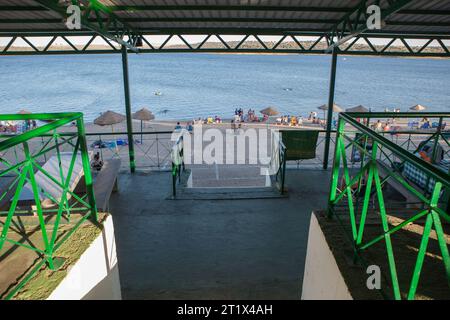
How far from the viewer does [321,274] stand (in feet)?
10.1

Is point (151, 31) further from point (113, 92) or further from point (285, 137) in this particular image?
point (113, 92)

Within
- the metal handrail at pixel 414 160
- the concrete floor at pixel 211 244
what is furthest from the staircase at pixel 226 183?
the metal handrail at pixel 414 160

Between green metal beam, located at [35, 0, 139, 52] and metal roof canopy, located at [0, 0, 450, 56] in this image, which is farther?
metal roof canopy, located at [0, 0, 450, 56]

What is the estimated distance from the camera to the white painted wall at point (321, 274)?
8.57 ft

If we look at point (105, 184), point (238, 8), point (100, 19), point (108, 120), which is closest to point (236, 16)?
point (238, 8)

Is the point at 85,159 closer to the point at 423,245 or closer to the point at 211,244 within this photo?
the point at 423,245

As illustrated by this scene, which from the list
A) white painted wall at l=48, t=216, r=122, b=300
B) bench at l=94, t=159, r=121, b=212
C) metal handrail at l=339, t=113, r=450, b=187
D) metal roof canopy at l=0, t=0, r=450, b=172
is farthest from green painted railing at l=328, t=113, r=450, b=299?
bench at l=94, t=159, r=121, b=212

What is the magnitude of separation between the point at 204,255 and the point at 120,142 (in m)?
15.5

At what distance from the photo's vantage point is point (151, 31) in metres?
9.17

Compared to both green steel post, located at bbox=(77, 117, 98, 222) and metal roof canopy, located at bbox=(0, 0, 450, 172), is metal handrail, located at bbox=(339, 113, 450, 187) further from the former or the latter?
metal roof canopy, located at bbox=(0, 0, 450, 172)

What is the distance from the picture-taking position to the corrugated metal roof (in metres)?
6.59

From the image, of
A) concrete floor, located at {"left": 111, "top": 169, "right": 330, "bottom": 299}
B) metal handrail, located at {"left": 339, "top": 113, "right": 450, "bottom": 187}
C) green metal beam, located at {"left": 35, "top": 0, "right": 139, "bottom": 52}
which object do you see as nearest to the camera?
metal handrail, located at {"left": 339, "top": 113, "right": 450, "bottom": 187}

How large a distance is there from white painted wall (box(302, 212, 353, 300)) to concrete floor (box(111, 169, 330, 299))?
1.09 meters
